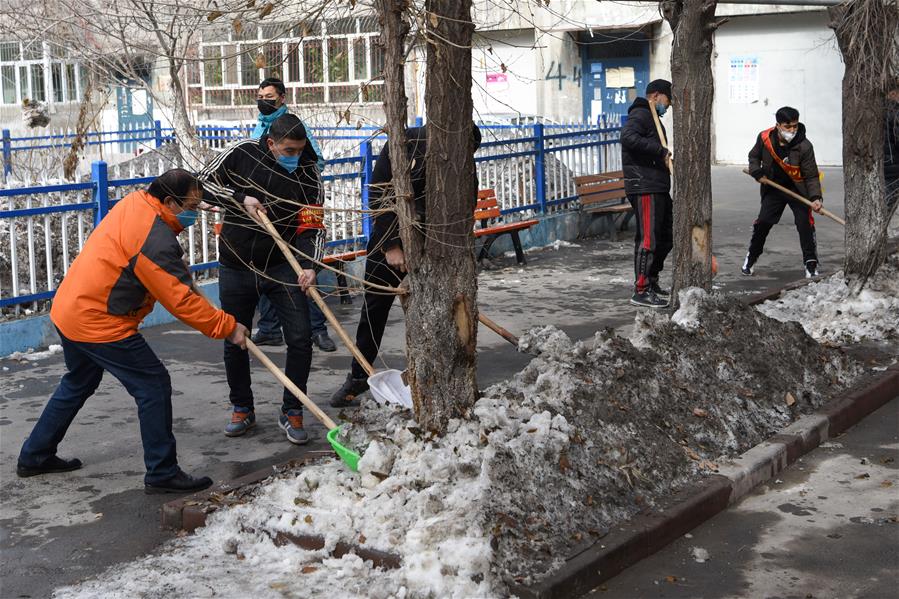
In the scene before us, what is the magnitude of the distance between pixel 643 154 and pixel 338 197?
313cm

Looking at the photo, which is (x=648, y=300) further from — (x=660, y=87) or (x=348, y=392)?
(x=348, y=392)

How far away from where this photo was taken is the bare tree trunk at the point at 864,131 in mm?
8570

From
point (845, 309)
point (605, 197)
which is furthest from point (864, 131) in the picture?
point (605, 197)

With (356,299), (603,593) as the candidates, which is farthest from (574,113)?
(603,593)

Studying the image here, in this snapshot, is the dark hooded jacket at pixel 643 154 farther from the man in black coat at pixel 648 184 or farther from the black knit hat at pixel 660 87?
the black knit hat at pixel 660 87

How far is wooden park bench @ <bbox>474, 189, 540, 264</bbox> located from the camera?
40.4ft

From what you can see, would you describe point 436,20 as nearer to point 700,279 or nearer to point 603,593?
point 603,593

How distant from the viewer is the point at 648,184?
32.3ft

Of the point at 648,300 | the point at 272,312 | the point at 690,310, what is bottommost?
the point at 648,300

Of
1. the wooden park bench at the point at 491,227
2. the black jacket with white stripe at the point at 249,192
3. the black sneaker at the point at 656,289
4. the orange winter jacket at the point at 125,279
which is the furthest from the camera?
the wooden park bench at the point at 491,227

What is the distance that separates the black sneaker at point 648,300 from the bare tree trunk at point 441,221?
501cm

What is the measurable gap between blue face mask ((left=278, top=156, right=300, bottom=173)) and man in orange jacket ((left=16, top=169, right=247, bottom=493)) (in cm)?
77

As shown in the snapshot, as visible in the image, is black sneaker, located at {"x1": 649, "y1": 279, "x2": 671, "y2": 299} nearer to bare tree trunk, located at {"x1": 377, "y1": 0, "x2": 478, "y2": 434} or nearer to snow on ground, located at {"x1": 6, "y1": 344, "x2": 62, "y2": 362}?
snow on ground, located at {"x1": 6, "y1": 344, "x2": 62, "y2": 362}

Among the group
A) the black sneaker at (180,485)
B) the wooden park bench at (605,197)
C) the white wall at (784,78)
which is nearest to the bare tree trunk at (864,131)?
the wooden park bench at (605,197)
